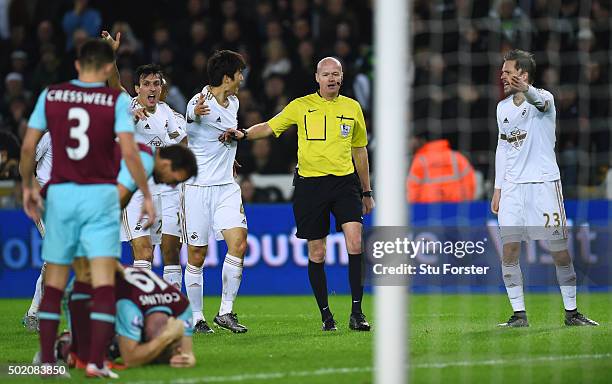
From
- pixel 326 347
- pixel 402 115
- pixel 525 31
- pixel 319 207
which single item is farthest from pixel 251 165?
pixel 402 115

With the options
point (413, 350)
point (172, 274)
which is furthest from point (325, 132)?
point (413, 350)

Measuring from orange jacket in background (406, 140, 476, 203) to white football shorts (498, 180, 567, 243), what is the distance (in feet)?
14.5

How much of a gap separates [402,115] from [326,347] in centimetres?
335

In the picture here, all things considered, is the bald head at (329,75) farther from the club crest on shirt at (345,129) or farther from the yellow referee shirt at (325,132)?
the club crest on shirt at (345,129)

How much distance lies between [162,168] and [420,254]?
721cm

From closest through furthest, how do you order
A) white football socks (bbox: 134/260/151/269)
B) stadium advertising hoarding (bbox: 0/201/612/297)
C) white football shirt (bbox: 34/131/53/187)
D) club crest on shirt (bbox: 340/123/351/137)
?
1. club crest on shirt (bbox: 340/123/351/137)
2. white football socks (bbox: 134/260/151/269)
3. white football shirt (bbox: 34/131/53/187)
4. stadium advertising hoarding (bbox: 0/201/612/297)

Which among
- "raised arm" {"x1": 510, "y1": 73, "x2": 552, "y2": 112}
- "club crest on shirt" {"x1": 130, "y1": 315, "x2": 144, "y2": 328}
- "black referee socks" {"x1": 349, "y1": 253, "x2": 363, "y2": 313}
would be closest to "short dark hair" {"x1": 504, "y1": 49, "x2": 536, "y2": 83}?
"raised arm" {"x1": 510, "y1": 73, "x2": 552, "y2": 112}

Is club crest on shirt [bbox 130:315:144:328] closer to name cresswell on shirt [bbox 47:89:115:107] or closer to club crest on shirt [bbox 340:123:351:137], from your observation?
name cresswell on shirt [bbox 47:89:115:107]

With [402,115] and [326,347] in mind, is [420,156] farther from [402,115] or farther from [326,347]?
[402,115]

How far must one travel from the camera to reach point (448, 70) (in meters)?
15.9

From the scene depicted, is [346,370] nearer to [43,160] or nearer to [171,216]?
[171,216]

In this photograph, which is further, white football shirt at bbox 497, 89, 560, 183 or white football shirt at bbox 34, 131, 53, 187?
white football shirt at bbox 34, 131, 53, 187

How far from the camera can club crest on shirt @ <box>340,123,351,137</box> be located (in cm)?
1040

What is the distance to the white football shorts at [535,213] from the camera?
10.4 m
